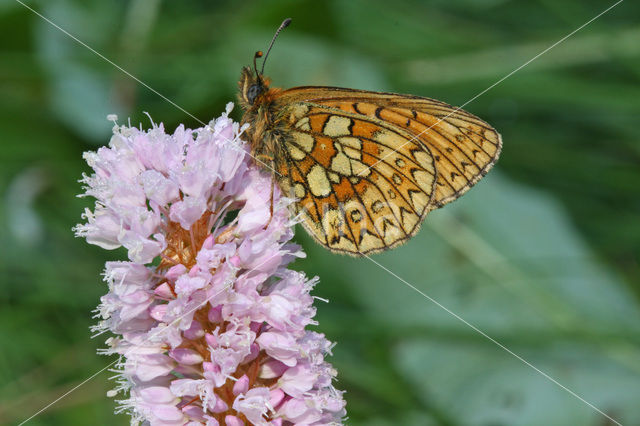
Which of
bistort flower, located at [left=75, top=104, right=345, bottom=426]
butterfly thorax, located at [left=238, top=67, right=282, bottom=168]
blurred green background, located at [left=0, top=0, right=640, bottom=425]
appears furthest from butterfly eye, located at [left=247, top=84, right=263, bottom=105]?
blurred green background, located at [left=0, top=0, right=640, bottom=425]

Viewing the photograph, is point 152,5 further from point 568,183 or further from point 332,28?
point 568,183

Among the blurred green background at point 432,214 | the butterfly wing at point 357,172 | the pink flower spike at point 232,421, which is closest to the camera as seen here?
the pink flower spike at point 232,421

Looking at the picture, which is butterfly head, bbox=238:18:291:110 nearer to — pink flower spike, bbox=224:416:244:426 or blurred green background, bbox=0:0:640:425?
pink flower spike, bbox=224:416:244:426

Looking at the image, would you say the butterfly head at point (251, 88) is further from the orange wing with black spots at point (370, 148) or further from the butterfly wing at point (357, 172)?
the butterfly wing at point (357, 172)

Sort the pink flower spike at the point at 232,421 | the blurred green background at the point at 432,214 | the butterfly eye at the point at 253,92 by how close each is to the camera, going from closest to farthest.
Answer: the pink flower spike at the point at 232,421, the butterfly eye at the point at 253,92, the blurred green background at the point at 432,214

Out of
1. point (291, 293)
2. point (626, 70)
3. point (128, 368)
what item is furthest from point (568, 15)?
point (128, 368)

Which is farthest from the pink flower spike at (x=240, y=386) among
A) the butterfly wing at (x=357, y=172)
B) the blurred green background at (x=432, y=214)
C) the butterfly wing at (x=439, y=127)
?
the blurred green background at (x=432, y=214)
